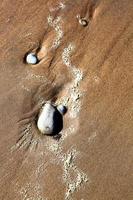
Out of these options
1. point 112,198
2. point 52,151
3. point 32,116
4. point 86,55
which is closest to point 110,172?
point 112,198

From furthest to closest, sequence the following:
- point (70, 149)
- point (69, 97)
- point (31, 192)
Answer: point (69, 97), point (70, 149), point (31, 192)

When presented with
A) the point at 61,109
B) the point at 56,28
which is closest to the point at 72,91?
the point at 61,109

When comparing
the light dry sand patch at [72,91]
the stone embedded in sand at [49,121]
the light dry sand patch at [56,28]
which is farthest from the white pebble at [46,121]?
the light dry sand patch at [56,28]

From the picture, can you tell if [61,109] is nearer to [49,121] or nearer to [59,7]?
[49,121]

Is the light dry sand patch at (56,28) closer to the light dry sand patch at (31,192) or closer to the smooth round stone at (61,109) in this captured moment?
the smooth round stone at (61,109)

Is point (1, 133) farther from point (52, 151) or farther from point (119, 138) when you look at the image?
point (119, 138)
